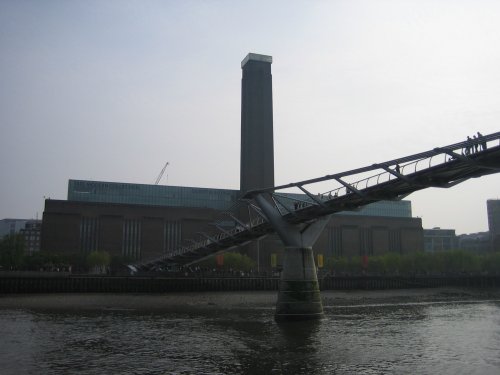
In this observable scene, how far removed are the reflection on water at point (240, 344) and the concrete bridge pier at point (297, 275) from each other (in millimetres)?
1542

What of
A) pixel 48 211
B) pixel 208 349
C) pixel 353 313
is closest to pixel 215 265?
pixel 48 211

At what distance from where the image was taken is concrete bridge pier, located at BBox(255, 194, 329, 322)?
149 ft

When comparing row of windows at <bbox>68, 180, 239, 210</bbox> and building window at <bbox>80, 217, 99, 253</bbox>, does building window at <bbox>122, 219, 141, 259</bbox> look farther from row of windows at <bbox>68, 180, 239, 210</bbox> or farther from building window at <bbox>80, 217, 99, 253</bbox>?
row of windows at <bbox>68, 180, 239, 210</bbox>

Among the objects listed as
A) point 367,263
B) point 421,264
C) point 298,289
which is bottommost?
point 298,289

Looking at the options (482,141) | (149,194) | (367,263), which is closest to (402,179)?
(482,141)

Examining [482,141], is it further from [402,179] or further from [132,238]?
[132,238]

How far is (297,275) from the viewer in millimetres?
46281

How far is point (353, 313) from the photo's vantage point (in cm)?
5381

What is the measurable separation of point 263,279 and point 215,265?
31842 millimetres

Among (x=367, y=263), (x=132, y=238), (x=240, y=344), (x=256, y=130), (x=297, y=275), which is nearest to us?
(x=240, y=344)

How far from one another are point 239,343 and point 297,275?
1454 centimetres

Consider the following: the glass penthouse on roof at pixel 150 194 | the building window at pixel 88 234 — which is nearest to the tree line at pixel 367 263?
the building window at pixel 88 234

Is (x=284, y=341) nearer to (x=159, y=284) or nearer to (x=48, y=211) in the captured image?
(x=159, y=284)

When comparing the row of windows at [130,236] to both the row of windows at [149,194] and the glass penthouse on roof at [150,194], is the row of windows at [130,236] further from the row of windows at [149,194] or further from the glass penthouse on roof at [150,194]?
the row of windows at [149,194]
